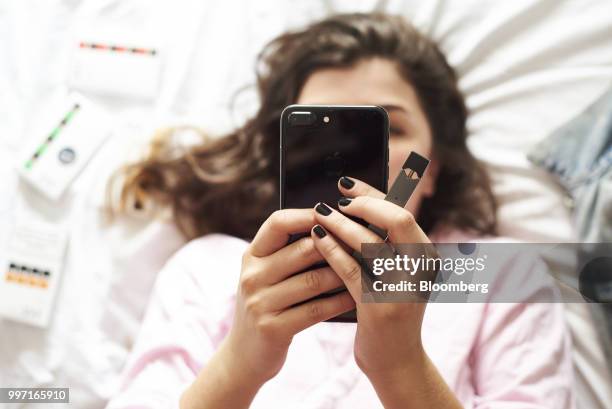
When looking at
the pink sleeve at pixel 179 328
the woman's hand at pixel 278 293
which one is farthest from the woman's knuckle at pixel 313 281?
the pink sleeve at pixel 179 328

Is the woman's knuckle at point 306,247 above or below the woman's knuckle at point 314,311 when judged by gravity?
above

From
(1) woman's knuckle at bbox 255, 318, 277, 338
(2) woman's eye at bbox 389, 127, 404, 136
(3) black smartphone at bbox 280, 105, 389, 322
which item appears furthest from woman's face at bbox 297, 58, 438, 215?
(1) woman's knuckle at bbox 255, 318, 277, 338

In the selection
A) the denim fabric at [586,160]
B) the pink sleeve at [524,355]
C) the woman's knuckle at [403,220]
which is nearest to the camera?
the woman's knuckle at [403,220]

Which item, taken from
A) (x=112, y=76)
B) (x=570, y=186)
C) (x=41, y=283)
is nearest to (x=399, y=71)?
(x=570, y=186)

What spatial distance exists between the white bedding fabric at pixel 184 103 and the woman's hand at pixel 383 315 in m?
0.32

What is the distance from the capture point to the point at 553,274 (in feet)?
2.20

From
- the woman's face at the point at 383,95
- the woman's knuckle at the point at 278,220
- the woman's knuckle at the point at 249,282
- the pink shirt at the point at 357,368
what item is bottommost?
the pink shirt at the point at 357,368

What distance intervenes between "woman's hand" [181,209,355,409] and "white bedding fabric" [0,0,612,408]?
340 millimetres

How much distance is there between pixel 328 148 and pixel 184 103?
17.5 inches

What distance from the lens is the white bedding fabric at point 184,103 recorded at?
752mm

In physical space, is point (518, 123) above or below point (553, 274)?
above

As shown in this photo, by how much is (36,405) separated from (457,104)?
66 cm

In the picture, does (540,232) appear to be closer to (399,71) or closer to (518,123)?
(518,123)

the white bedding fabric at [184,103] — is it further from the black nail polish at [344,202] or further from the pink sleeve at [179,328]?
the black nail polish at [344,202]
